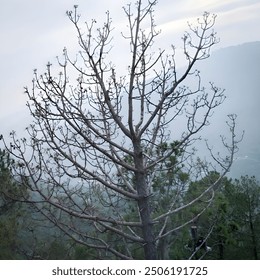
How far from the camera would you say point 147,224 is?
9.55ft

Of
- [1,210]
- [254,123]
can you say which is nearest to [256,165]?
[254,123]

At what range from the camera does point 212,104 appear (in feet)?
9.67

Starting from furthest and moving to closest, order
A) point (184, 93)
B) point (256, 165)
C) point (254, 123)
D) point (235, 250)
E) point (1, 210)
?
point (254, 123) → point (256, 165) → point (235, 250) → point (1, 210) → point (184, 93)

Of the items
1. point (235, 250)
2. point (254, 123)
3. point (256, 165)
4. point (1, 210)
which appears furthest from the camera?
point (254, 123)

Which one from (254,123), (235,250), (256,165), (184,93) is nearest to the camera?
(184,93)

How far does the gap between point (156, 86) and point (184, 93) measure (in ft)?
0.89

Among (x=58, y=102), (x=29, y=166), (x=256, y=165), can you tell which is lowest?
(x=29, y=166)

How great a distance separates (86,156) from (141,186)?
47 cm

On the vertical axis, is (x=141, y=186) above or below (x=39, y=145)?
below

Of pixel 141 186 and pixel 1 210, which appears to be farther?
pixel 1 210

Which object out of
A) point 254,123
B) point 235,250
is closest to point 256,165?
point 254,123
